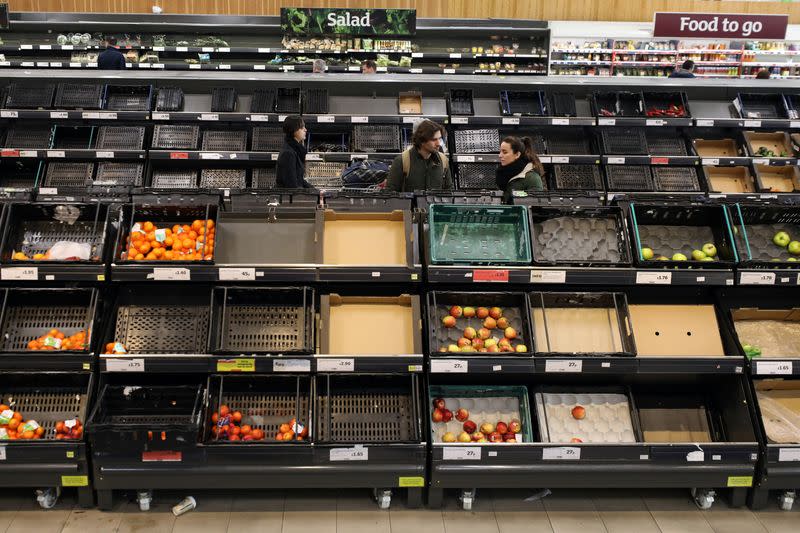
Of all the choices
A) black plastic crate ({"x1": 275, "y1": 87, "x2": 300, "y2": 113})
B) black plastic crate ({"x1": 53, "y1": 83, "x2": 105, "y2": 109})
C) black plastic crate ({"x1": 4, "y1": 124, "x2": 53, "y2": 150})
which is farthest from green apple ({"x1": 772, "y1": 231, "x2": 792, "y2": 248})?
black plastic crate ({"x1": 4, "y1": 124, "x2": 53, "y2": 150})

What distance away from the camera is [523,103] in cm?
655

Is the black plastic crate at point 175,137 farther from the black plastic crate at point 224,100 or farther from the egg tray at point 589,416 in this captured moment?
the egg tray at point 589,416

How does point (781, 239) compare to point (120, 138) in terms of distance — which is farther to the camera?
point (120, 138)

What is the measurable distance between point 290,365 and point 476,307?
37.9 inches

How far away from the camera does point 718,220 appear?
10.9 feet

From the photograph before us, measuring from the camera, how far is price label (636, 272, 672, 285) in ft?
9.96

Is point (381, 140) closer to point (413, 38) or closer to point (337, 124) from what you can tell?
point (337, 124)

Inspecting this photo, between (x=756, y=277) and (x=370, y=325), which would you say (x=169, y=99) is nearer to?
(x=370, y=325)

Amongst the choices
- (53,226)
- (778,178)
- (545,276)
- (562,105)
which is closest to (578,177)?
(562,105)

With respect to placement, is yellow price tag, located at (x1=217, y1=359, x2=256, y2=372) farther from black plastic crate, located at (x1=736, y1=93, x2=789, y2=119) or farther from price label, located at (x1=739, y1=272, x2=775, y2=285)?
black plastic crate, located at (x1=736, y1=93, x2=789, y2=119)

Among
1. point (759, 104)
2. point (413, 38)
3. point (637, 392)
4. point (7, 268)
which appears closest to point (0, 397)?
point (7, 268)

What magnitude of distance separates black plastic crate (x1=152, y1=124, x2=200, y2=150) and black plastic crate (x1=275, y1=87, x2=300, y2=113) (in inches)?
32.3

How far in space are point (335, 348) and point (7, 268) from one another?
4.99 feet

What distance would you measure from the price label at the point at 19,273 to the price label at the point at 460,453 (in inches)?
78.8
